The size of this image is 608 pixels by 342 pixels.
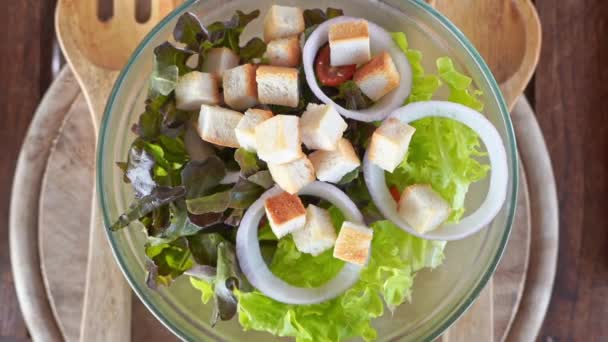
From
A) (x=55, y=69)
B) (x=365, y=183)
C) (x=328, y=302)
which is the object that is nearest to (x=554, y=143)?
(x=365, y=183)

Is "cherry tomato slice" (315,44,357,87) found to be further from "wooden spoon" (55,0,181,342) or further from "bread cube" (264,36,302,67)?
"wooden spoon" (55,0,181,342)

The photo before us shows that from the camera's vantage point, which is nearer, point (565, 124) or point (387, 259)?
point (387, 259)

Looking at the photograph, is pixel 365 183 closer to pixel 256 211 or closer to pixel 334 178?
pixel 334 178

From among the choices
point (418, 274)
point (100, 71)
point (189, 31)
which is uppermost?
point (189, 31)

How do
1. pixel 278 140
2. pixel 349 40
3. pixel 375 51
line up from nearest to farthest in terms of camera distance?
pixel 278 140 < pixel 349 40 < pixel 375 51

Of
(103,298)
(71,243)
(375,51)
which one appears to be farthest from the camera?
(71,243)

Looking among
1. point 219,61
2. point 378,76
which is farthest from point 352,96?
point 219,61

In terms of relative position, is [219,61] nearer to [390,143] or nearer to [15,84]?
[390,143]

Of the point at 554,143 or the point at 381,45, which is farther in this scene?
the point at 554,143
